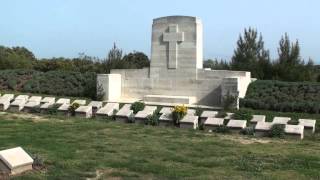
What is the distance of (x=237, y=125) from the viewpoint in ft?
40.9

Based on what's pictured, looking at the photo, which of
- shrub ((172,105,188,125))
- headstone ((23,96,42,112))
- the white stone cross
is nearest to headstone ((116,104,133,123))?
shrub ((172,105,188,125))

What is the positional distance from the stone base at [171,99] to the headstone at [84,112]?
364cm

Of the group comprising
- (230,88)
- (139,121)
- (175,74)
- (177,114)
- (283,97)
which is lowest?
(139,121)

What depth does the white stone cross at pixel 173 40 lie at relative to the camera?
1891 centimetres

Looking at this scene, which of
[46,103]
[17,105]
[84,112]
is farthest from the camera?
[17,105]

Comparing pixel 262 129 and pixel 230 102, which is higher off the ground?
pixel 230 102

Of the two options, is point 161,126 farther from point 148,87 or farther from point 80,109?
point 148,87

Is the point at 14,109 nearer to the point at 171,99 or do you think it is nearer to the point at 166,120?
the point at 171,99

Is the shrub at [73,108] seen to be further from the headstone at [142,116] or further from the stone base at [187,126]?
the stone base at [187,126]

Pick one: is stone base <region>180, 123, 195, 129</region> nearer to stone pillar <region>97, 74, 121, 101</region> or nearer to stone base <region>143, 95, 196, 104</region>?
stone base <region>143, 95, 196, 104</region>

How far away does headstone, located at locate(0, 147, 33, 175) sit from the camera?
277 inches

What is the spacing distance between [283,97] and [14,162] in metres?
11.3

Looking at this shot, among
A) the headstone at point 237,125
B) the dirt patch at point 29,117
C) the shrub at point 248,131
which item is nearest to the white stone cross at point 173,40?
the dirt patch at point 29,117

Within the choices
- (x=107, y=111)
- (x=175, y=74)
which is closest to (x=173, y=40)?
(x=175, y=74)
